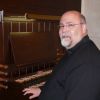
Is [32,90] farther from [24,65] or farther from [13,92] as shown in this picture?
[24,65]

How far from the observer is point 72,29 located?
175 cm

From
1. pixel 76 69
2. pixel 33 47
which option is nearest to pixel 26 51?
pixel 33 47

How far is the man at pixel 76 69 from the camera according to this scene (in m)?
1.45

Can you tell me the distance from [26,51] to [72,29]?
777 millimetres

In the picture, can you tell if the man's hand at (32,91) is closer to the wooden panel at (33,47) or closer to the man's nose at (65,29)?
the wooden panel at (33,47)

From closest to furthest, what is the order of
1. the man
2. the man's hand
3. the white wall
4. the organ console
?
the man, the man's hand, the organ console, the white wall

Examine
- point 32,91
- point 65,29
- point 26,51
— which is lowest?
point 32,91

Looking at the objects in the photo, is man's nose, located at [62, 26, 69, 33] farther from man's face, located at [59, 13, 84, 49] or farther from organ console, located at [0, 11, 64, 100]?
organ console, located at [0, 11, 64, 100]

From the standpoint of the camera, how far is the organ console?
2162 mm

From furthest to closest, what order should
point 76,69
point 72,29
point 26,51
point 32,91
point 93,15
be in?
point 93,15
point 26,51
point 32,91
point 72,29
point 76,69

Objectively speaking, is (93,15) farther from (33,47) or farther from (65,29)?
(65,29)

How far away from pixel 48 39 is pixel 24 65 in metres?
0.51

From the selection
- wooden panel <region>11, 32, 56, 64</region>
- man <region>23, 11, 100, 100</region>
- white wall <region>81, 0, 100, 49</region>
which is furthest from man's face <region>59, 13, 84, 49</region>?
white wall <region>81, 0, 100, 49</region>

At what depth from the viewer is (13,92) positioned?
2146 mm
